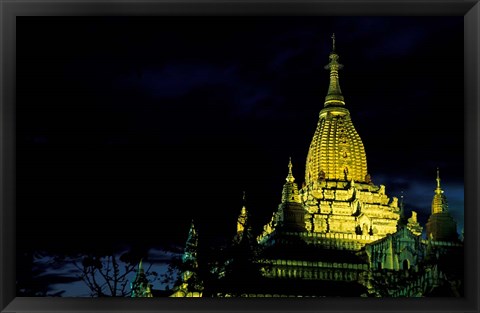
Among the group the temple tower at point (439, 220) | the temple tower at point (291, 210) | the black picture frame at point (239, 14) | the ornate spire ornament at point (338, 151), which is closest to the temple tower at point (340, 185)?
the ornate spire ornament at point (338, 151)

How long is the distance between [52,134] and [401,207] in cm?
1156

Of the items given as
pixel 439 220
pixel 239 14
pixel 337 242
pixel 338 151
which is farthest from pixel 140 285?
pixel 338 151

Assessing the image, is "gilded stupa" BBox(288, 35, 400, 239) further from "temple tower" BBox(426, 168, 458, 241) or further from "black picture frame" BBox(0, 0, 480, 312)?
"black picture frame" BBox(0, 0, 480, 312)

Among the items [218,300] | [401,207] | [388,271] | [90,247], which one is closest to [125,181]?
[90,247]

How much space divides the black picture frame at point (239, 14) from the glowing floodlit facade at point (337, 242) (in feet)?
3.35

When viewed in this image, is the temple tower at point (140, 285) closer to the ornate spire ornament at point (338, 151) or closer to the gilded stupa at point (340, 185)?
the gilded stupa at point (340, 185)

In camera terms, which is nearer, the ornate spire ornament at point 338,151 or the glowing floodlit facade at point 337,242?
the glowing floodlit facade at point 337,242

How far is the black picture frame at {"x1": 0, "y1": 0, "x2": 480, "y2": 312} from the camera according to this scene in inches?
298

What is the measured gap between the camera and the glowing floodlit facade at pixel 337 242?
11062 millimetres

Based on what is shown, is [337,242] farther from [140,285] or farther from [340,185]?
[140,285]

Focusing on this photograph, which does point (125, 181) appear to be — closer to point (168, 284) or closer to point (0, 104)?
point (168, 284)

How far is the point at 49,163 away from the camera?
8945 mm

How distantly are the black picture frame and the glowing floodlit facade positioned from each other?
1021 mm

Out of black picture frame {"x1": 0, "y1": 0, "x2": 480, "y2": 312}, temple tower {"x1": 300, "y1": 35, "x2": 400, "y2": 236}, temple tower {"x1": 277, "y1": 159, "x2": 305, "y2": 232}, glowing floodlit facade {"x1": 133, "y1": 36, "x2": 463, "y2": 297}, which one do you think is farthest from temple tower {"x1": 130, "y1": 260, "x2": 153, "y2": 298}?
temple tower {"x1": 300, "y1": 35, "x2": 400, "y2": 236}
